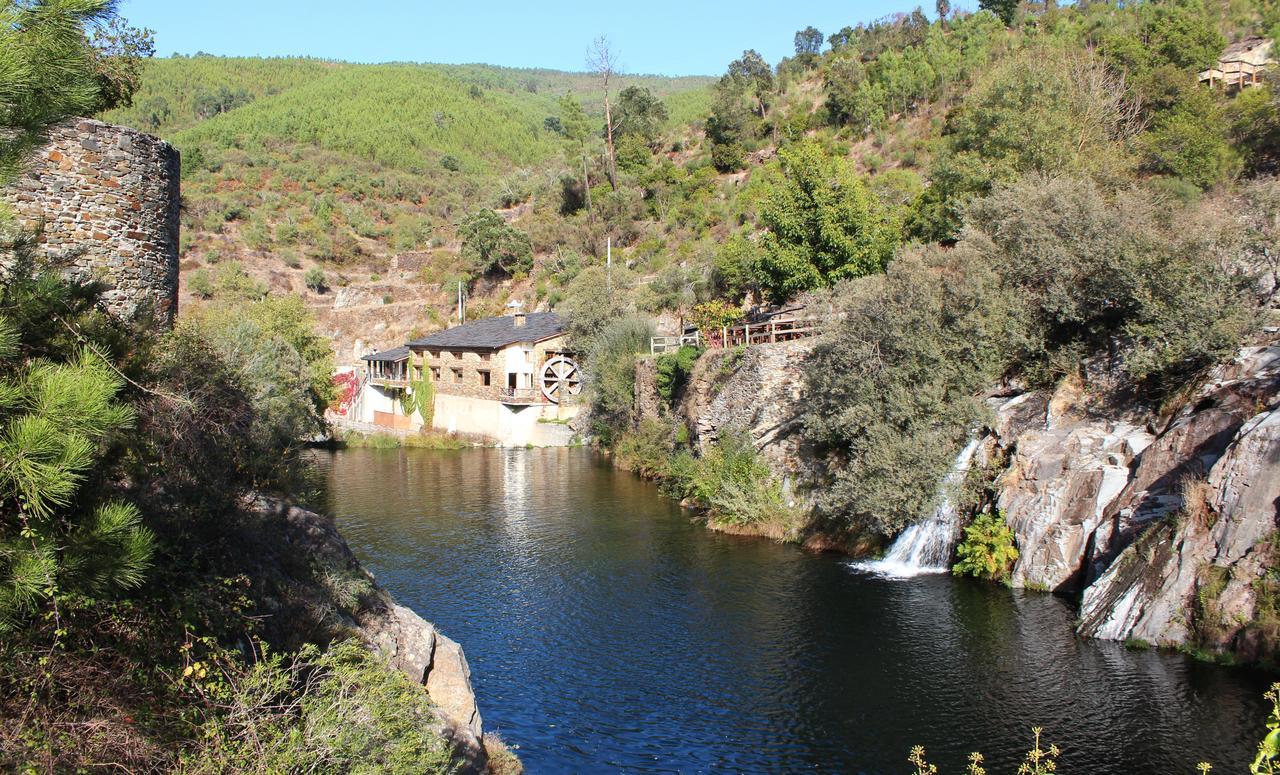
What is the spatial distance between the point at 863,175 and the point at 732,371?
2351 cm

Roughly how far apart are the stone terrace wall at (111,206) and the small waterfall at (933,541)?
606 inches

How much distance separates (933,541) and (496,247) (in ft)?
153

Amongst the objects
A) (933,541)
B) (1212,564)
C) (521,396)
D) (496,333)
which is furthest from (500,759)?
(496,333)

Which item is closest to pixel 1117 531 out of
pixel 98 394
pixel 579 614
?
pixel 579 614

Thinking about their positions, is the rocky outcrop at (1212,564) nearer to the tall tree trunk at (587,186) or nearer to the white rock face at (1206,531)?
the white rock face at (1206,531)

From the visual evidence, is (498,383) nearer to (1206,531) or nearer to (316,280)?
(316,280)

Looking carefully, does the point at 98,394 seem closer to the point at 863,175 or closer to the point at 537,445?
the point at 537,445

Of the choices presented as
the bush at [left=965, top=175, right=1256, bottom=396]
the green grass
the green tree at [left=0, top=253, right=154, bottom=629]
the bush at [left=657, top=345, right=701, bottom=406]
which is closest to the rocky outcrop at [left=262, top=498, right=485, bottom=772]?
the green tree at [left=0, top=253, right=154, bottom=629]

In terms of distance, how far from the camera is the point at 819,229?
101 ft

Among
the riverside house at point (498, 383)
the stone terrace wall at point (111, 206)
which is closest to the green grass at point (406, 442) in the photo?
the riverside house at point (498, 383)

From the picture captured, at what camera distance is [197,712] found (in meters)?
6.20

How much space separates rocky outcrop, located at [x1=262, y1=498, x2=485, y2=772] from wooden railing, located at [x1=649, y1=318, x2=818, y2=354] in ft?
54.4

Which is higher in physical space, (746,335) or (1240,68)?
(1240,68)

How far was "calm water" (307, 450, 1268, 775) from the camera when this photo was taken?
11.7 m
